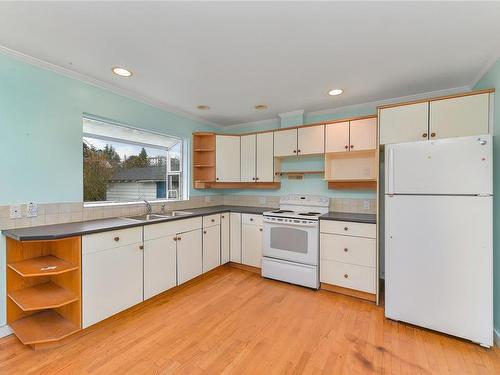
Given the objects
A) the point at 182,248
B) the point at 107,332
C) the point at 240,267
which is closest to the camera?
the point at 107,332

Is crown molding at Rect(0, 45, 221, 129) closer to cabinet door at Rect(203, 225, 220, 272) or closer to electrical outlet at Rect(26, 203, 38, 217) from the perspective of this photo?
electrical outlet at Rect(26, 203, 38, 217)

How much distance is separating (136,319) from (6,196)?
61.6 inches

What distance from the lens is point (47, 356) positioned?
179cm

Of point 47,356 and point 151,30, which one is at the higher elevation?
point 151,30

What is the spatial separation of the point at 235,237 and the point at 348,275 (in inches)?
64.2

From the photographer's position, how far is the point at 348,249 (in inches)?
109

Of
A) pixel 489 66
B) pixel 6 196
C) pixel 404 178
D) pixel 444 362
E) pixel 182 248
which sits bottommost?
pixel 444 362

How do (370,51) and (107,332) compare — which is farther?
(107,332)

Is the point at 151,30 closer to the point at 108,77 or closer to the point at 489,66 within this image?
the point at 108,77

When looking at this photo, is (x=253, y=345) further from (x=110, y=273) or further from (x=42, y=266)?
(x=42, y=266)

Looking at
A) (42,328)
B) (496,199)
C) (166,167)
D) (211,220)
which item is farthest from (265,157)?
(42,328)

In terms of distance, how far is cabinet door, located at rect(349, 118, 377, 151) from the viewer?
2.89 metres

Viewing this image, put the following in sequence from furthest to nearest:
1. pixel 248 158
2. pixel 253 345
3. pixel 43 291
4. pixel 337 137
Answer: pixel 248 158
pixel 337 137
pixel 43 291
pixel 253 345

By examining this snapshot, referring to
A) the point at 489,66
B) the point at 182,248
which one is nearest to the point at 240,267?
the point at 182,248
